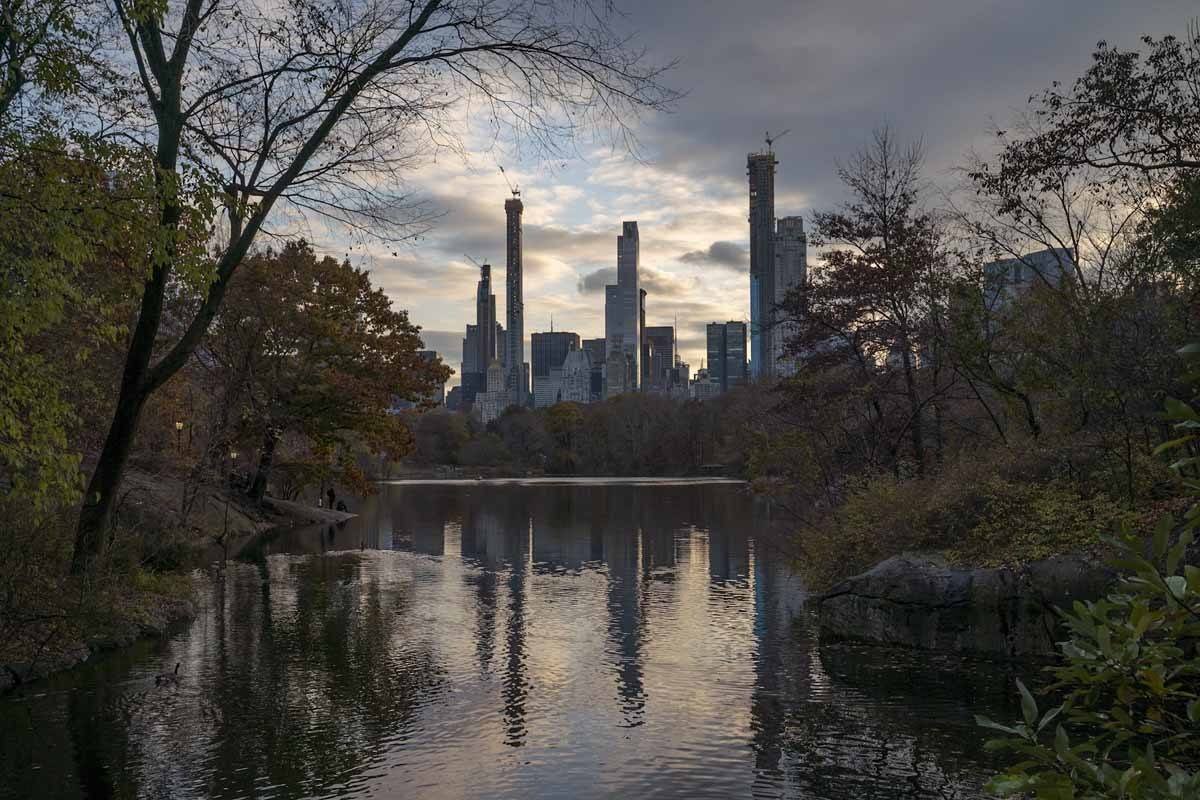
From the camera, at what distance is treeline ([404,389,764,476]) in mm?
111688

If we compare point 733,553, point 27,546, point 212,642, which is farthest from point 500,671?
point 733,553

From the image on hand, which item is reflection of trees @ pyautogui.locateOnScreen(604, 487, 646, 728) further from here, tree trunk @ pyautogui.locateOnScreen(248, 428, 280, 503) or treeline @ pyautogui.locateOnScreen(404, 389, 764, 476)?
treeline @ pyautogui.locateOnScreen(404, 389, 764, 476)

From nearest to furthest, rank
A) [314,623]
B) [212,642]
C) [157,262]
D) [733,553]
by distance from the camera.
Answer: [157,262] < [212,642] < [314,623] < [733,553]

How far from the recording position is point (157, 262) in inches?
387

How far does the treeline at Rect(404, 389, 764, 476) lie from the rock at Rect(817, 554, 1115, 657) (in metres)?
88.4

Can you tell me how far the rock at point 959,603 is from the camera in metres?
13.3

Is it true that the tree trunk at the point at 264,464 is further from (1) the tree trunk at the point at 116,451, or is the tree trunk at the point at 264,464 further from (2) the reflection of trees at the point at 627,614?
(1) the tree trunk at the point at 116,451

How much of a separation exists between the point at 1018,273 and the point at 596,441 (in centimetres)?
9690

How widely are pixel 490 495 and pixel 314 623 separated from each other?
151 feet

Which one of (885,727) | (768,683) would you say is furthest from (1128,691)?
(768,683)

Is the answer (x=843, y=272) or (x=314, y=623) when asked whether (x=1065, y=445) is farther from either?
(x=314, y=623)

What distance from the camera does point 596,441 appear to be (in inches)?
4624

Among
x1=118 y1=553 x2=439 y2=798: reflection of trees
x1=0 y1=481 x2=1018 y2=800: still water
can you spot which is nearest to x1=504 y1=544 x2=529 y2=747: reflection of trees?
x1=0 y1=481 x2=1018 y2=800: still water

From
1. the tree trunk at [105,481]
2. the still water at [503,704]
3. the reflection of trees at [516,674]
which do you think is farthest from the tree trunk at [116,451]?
the reflection of trees at [516,674]
